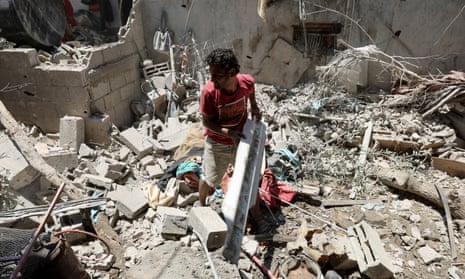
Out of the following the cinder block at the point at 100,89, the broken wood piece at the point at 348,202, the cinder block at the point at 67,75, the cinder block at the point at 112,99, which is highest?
the cinder block at the point at 67,75

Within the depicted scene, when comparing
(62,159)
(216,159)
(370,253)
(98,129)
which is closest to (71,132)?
(98,129)

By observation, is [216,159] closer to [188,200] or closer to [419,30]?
[188,200]

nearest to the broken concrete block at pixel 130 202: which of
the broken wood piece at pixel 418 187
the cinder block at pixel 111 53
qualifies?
the cinder block at pixel 111 53

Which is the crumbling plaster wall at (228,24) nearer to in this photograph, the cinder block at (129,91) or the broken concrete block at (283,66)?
the broken concrete block at (283,66)

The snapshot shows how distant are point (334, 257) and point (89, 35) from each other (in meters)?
10.1

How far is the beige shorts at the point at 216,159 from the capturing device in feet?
11.8

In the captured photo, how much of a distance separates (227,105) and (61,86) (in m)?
3.98

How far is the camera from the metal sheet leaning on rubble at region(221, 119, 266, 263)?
117 inches

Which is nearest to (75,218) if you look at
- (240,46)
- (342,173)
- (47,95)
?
(47,95)

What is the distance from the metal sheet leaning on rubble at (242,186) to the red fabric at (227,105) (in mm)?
144

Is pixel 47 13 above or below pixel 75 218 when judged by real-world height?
above

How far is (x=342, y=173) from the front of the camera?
5.02m

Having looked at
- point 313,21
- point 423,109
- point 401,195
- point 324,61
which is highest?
point 313,21

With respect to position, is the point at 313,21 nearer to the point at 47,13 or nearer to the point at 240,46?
the point at 240,46
